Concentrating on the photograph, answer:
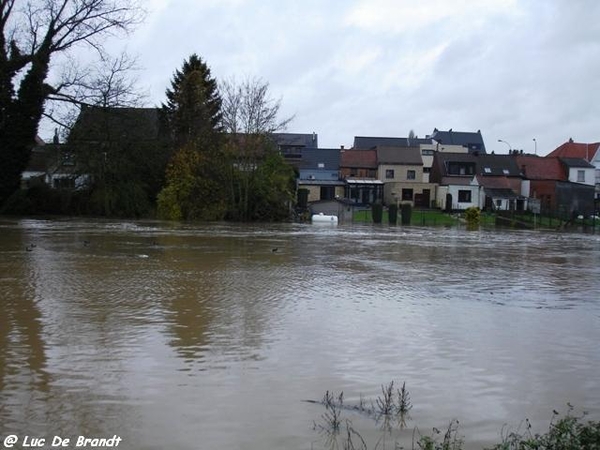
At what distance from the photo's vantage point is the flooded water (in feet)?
15.3

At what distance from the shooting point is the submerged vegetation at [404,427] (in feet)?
11.8

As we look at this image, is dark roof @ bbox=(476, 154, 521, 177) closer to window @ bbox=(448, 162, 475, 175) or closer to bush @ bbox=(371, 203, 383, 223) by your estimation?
window @ bbox=(448, 162, 475, 175)

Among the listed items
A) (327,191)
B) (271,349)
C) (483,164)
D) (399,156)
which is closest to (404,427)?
(271,349)

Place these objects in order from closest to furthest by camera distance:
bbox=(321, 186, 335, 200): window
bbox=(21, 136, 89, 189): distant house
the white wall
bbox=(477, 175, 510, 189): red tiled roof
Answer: bbox=(21, 136, 89, 189): distant house < bbox=(477, 175, 510, 189): red tiled roof < bbox=(321, 186, 335, 200): window < the white wall

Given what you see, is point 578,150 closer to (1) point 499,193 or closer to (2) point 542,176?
(2) point 542,176

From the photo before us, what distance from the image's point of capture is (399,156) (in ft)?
243

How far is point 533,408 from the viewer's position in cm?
511

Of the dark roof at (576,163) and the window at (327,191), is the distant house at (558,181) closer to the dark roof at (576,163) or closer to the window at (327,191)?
the dark roof at (576,163)

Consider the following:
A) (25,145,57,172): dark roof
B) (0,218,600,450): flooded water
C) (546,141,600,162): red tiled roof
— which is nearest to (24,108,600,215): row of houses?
(546,141,600,162): red tiled roof

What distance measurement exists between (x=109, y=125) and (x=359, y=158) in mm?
41067

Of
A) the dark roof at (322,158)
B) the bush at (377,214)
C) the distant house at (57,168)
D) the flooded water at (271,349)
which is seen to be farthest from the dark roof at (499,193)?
the flooded water at (271,349)

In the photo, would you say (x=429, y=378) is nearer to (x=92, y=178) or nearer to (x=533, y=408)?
(x=533, y=408)

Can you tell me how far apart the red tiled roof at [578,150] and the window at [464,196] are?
68.3 ft

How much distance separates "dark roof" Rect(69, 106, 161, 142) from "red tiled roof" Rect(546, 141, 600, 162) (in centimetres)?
5985
